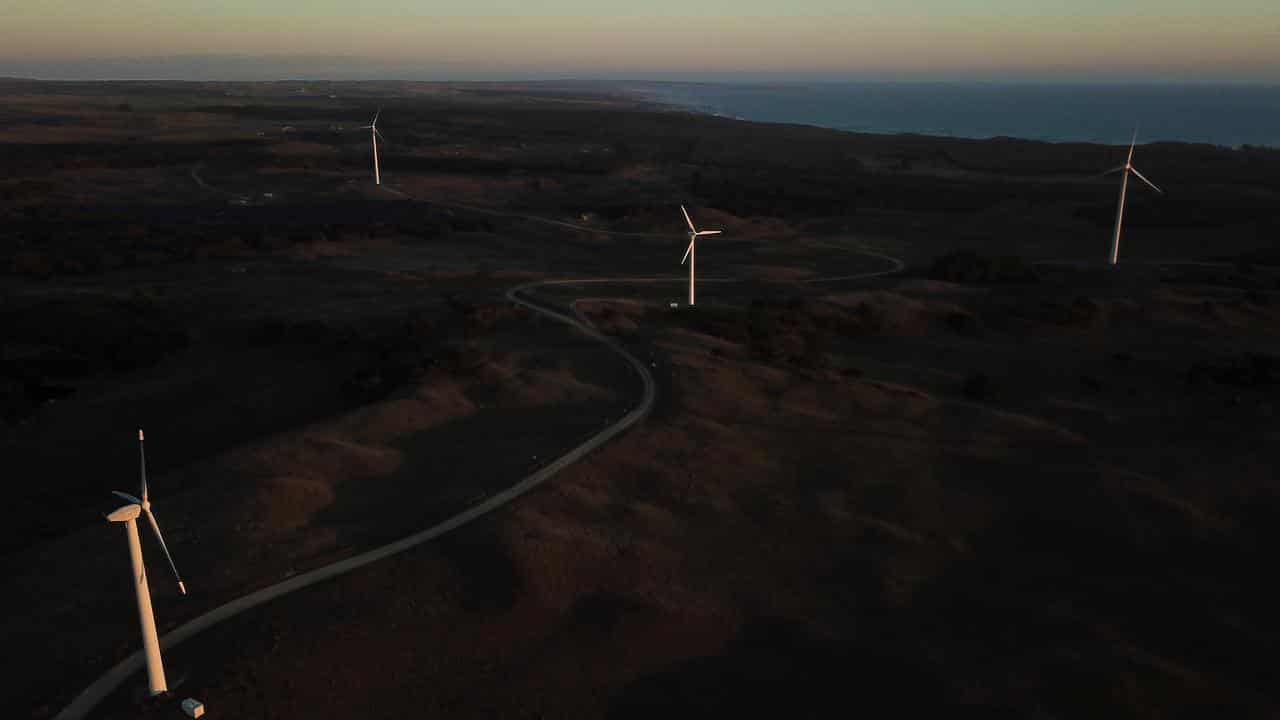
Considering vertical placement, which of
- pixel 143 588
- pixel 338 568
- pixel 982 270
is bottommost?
pixel 338 568

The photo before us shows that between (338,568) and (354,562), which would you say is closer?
(338,568)

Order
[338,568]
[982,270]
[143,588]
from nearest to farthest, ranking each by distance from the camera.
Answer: [143,588] → [338,568] → [982,270]

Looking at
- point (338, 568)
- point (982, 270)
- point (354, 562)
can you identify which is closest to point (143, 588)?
point (338, 568)

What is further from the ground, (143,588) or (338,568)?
(143,588)

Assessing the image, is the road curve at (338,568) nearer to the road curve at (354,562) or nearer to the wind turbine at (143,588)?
the road curve at (354,562)

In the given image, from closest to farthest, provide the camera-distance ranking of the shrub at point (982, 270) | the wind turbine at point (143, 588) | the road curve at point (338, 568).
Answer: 1. the wind turbine at point (143, 588)
2. the road curve at point (338, 568)
3. the shrub at point (982, 270)

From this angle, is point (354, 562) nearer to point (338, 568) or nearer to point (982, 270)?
point (338, 568)

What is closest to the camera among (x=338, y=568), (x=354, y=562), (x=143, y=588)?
(x=143, y=588)

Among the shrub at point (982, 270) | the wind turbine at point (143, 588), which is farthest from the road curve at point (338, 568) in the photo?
the shrub at point (982, 270)

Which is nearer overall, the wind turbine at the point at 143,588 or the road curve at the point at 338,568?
the wind turbine at the point at 143,588

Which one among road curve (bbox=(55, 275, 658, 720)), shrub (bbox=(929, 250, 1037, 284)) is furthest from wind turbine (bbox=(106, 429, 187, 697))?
shrub (bbox=(929, 250, 1037, 284))

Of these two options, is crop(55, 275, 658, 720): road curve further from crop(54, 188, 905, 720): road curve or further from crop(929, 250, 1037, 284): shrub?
crop(929, 250, 1037, 284): shrub
